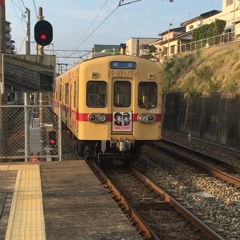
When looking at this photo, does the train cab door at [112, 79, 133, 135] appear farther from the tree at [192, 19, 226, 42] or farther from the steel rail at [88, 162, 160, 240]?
Result: the tree at [192, 19, 226, 42]

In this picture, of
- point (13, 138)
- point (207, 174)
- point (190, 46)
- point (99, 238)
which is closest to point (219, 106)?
point (207, 174)

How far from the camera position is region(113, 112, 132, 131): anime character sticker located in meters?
10.2

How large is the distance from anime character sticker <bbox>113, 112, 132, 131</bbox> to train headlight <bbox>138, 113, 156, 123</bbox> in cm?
27

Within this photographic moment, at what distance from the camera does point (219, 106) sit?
18.1 metres

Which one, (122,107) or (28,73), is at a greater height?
(28,73)

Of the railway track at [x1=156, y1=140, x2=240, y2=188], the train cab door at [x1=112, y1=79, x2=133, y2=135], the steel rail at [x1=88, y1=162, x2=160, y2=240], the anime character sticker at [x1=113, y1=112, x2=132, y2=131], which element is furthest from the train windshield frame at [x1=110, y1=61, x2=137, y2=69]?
the railway track at [x1=156, y1=140, x2=240, y2=188]

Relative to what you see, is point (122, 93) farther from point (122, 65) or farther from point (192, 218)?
point (192, 218)

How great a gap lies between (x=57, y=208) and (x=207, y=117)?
15.3 m

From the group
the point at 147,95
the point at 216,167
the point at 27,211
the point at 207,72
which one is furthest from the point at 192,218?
the point at 207,72

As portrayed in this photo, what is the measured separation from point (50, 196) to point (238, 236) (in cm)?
282

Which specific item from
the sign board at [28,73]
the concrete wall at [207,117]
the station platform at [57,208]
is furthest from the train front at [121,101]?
the concrete wall at [207,117]

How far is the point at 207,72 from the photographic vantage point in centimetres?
2762

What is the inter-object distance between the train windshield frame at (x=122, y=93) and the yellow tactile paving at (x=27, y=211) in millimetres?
3777

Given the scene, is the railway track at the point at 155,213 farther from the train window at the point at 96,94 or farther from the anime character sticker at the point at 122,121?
the train window at the point at 96,94
